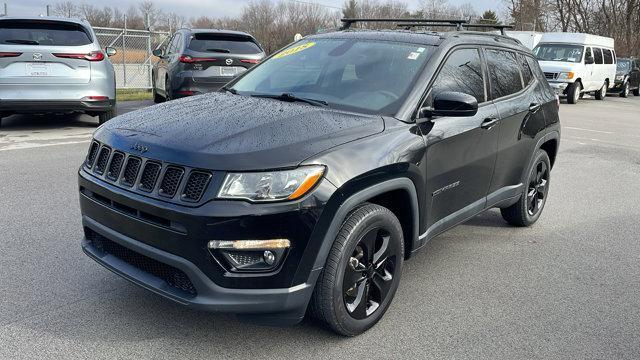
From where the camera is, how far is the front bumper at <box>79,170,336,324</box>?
276 cm

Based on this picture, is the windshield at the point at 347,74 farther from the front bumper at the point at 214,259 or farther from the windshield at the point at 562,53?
the windshield at the point at 562,53

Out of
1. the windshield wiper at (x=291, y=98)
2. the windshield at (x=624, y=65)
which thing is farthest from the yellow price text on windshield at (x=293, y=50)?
the windshield at (x=624, y=65)

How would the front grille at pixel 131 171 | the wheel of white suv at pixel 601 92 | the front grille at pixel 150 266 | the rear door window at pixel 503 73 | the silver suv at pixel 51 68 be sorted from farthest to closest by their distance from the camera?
the wheel of white suv at pixel 601 92 < the silver suv at pixel 51 68 < the rear door window at pixel 503 73 < the front grille at pixel 131 171 < the front grille at pixel 150 266

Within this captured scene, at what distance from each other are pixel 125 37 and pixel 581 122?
13.5 m

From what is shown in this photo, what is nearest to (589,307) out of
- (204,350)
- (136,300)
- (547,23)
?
(204,350)

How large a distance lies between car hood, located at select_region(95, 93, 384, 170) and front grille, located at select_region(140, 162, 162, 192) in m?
0.05

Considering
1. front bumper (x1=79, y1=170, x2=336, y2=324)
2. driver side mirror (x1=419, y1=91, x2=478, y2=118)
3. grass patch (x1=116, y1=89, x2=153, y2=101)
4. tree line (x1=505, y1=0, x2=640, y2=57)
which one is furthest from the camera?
tree line (x1=505, y1=0, x2=640, y2=57)

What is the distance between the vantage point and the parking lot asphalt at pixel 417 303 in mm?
3205

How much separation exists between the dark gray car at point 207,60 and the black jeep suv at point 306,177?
645cm

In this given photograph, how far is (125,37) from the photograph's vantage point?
18.3 meters

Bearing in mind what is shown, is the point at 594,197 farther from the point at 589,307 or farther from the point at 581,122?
the point at 581,122

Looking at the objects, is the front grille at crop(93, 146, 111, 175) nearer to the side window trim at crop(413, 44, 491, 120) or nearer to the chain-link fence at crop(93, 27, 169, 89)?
the side window trim at crop(413, 44, 491, 120)

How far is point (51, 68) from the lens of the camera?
881 cm

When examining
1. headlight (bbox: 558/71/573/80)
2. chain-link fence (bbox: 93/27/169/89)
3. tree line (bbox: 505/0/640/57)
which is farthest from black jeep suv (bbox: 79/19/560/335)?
tree line (bbox: 505/0/640/57)
